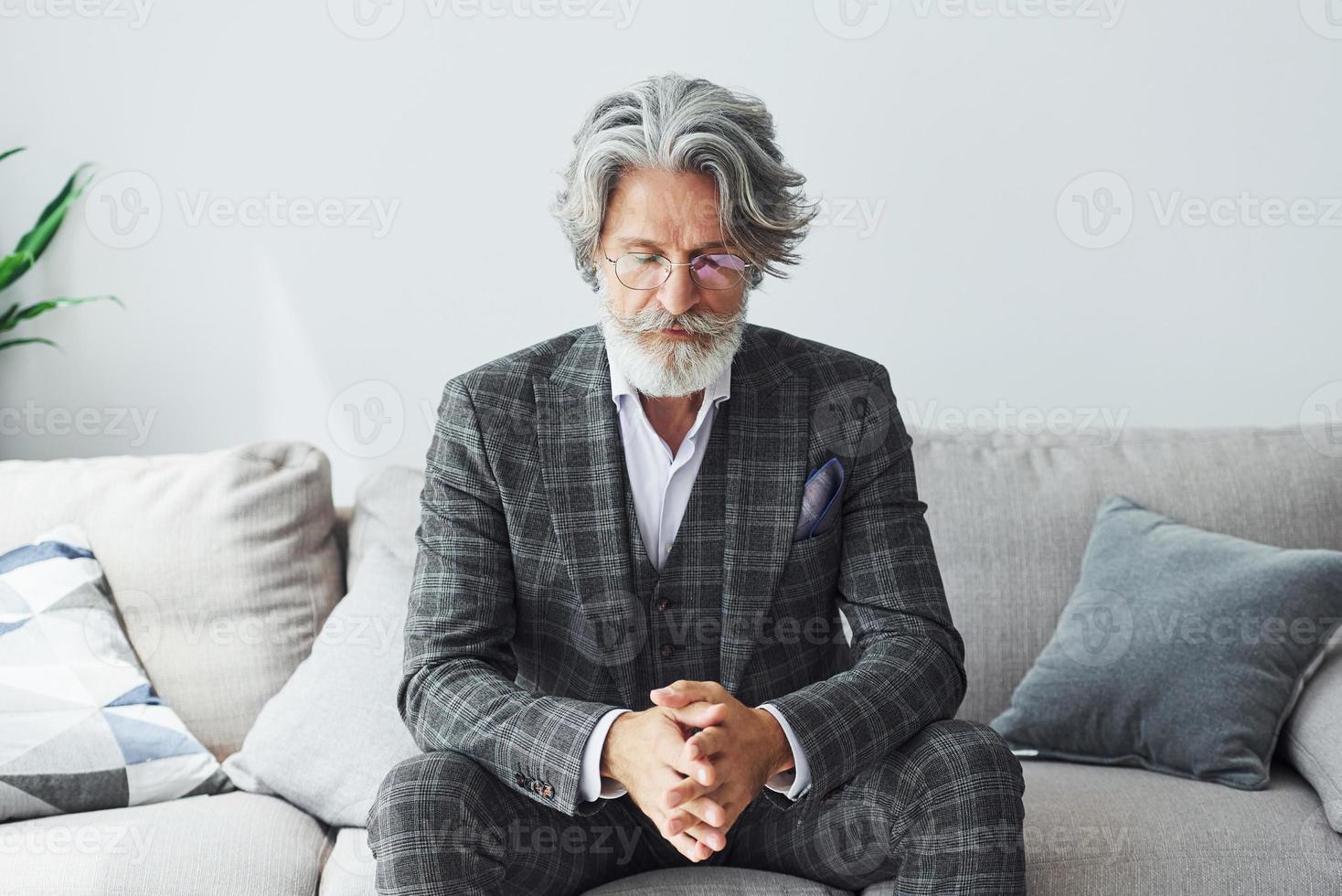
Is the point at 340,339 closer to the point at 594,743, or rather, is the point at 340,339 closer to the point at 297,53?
the point at 297,53

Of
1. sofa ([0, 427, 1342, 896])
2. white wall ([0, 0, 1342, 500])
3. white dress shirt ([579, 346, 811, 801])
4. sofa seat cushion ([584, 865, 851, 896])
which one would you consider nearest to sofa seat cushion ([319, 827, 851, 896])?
sofa seat cushion ([584, 865, 851, 896])

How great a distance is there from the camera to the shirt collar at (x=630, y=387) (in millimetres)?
1664

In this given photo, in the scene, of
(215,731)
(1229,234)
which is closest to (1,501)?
(215,731)

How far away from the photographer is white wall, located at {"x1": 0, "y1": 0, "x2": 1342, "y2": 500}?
2539 millimetres

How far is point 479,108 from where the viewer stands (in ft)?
8.41

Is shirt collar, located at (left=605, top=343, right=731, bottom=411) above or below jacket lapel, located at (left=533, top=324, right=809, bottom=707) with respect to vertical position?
above

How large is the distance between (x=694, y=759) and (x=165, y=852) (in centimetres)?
87

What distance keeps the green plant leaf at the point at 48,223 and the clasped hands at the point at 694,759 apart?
184 cm

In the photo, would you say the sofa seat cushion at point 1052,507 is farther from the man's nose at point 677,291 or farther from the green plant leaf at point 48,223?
the green plant leaf at point 48,223

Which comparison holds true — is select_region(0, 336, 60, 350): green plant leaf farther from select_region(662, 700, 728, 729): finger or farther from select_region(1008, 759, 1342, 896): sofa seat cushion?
select_region(1008, 759, 1342, 896): sofa seat cushion

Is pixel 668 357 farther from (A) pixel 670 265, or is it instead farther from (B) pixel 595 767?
(B) pixel 595 767

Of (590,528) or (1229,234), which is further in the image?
(1229,234)

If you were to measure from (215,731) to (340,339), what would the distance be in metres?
0.90

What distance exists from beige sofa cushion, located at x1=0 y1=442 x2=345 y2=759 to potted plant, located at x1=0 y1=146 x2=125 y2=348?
462mm
